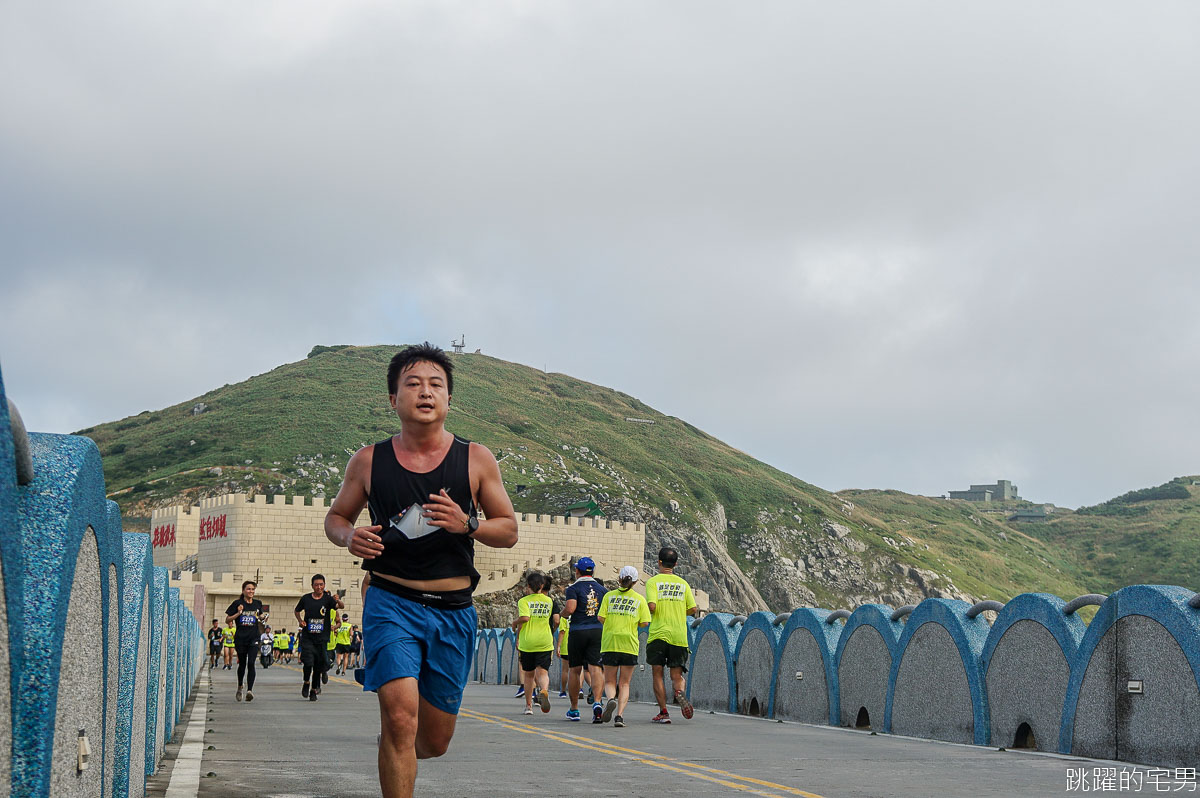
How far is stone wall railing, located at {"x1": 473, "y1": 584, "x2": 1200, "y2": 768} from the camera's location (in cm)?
1038

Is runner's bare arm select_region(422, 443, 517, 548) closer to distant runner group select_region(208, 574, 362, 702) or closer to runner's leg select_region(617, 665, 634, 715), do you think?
runner's leg select_region(617, 665, 634, 715)

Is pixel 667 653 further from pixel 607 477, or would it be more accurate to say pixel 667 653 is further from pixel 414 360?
pixel 607 477

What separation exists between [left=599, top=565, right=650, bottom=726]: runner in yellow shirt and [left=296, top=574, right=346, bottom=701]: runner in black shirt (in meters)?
5.44

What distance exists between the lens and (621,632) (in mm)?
15453

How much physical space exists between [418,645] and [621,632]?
32.2 feet

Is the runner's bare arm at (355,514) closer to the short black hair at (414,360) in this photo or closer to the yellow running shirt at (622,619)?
the short black hair at (414,360)

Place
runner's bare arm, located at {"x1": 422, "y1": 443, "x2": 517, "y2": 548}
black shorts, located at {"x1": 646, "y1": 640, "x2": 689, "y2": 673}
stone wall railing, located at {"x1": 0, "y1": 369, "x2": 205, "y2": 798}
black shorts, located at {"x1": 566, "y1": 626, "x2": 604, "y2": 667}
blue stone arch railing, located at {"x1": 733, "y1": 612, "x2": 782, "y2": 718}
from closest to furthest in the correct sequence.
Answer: stone wall railing, located at {"x1": 0, "y1": 369, "x2": 205, "y2": 798}, runner's bare arm, located at {"x1": 422, "y1": 443, "x2": 517, "y2": 548}, black shorts, located at {"x1": 646, "y1": 640, "x2": 689, "y2": 673}, black shorts, located at {"x1": 566, "y1": 626, "x2": 604, "y2": 667}, blue stone arch railing, located at {"x1": 733, "y1": 612, "x2": 782, "y2": 718}

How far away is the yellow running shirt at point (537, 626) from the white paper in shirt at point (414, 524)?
40.5ft

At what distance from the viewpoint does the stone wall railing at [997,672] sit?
34.0 feet

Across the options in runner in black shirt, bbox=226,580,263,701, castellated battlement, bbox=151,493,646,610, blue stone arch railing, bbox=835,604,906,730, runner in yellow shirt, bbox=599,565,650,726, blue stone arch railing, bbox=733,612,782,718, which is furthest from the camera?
castellated battlement, bbox=151,493,646,610

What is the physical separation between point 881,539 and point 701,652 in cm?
12843

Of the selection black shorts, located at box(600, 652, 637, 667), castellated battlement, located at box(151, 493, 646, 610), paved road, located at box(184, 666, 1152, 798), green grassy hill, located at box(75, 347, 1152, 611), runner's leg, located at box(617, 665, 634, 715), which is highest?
green grassy hill, located at box(75, 347, 1152, 611)


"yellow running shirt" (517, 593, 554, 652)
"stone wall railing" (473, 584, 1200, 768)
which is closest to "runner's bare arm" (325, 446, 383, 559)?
"stone wall railing" (473, 584, 1200, 768)

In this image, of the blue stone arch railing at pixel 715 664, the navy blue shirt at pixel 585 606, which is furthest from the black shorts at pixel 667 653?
the blue stone arch railing at pixel 715 664
